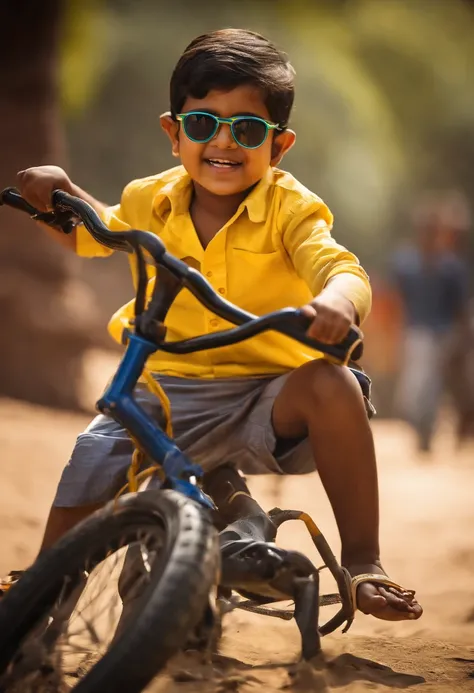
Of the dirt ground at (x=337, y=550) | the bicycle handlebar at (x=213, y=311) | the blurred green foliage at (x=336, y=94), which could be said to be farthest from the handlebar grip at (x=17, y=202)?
the blurred green foliage at (x=336, y=94)

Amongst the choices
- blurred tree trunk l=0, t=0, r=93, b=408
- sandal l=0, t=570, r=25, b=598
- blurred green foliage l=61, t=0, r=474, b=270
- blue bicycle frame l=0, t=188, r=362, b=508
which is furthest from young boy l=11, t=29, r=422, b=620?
blurred green foliage l=61, t=0, r=474, b=270

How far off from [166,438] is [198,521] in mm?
256

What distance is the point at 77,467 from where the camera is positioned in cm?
237

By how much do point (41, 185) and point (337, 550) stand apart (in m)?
1.96

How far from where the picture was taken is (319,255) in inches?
89.6

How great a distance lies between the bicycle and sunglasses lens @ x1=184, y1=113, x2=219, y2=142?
1.23 ft

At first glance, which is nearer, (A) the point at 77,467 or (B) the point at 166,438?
(B) the point at 166,438

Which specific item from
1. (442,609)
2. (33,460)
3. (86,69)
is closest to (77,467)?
(442,609)

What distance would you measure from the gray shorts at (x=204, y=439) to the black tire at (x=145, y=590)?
478 millimetres

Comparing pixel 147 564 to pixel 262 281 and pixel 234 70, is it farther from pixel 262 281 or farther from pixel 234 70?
pixel 234 70

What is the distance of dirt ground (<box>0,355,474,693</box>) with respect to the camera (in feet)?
7.16

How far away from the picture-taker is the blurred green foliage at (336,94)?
18.5 m

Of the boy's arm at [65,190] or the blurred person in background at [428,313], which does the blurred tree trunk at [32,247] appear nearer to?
the blurred person in background at [428,313]

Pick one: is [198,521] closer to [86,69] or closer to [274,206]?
[274,206]
